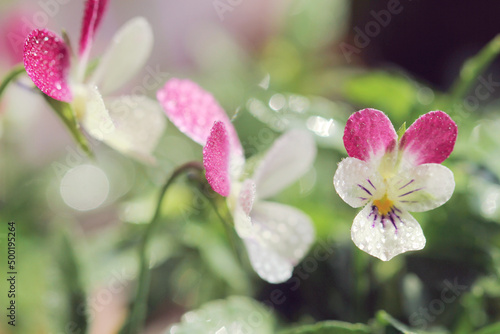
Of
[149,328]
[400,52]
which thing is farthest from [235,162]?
[400,52]

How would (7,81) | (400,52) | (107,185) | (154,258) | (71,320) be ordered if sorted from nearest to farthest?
(7,81) → (71,320) → (154,258) → (107,185) → (400,52)

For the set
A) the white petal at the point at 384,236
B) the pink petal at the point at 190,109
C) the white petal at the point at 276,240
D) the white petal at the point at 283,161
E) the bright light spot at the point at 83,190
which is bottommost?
the bright light spot at the point at 83,190

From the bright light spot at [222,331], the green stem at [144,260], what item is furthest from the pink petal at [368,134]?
the bright light spot at [222,331]

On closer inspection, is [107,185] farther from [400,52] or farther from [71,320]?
[400,52]

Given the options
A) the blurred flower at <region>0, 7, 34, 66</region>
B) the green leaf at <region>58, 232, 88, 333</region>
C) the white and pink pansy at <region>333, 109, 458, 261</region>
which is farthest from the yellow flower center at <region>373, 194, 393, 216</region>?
the blurred flower at <region>0, 7, 34, 66</region>

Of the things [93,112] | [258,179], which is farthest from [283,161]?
[93,112]

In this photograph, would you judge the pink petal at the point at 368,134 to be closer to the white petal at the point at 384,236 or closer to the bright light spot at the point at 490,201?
the white petal at the point at 384,236
